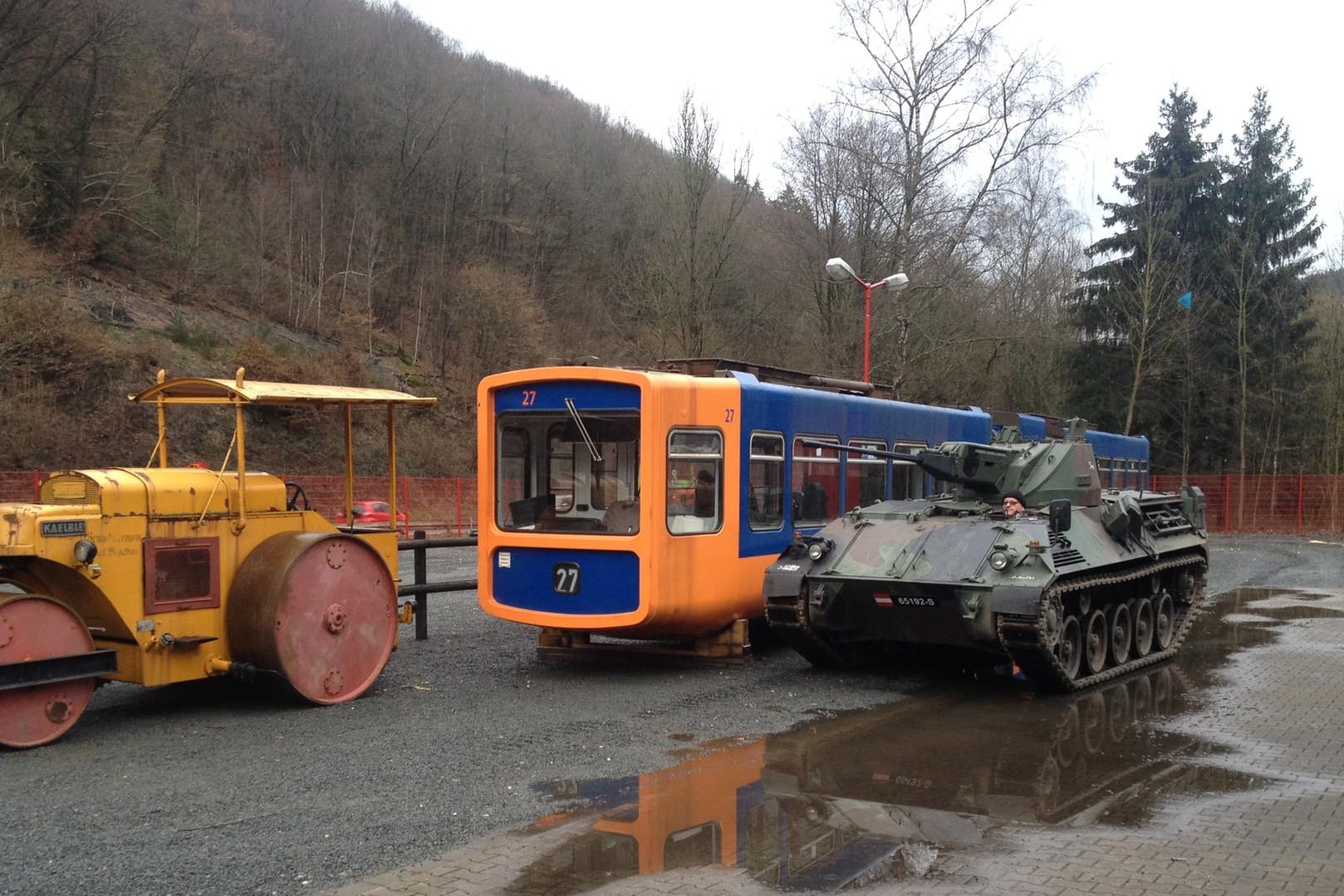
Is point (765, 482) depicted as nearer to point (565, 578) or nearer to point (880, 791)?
point (565, 578)

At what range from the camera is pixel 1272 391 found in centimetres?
3803

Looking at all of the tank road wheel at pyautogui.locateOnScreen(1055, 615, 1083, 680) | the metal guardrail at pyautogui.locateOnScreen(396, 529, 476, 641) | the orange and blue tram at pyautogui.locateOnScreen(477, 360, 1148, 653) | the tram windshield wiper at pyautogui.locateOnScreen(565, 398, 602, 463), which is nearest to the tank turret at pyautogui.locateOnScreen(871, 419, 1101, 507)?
the orange and blue tram at pyautogui.locateOnScreen(477, 360, 1148, 653)

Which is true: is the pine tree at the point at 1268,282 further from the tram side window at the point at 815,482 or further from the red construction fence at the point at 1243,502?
the tram side window at the point at 815,482

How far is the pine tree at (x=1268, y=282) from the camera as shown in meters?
37.9

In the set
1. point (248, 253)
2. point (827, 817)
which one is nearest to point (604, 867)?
point (827, 817)

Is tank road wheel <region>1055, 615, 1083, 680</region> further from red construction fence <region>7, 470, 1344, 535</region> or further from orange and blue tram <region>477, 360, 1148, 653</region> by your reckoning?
red construction fence <region>7, 470, 1344, 535</region>

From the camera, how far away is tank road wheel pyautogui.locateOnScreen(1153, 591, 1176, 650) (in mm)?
12430

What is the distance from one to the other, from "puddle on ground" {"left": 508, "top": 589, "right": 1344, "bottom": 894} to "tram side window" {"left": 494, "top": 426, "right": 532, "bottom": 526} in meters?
3.82

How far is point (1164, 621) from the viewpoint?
12656mm

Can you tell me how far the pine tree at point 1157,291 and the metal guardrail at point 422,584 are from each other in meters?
30.3

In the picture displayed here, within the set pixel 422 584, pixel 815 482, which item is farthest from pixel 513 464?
pixel 815 482

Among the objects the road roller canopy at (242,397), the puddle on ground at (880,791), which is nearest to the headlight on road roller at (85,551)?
the road roller canopy at (242,397)

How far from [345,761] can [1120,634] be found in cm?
769

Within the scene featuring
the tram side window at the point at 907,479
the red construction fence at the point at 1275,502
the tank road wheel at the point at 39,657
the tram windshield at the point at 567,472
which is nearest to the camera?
the tank road wheel at the point at 39,657
